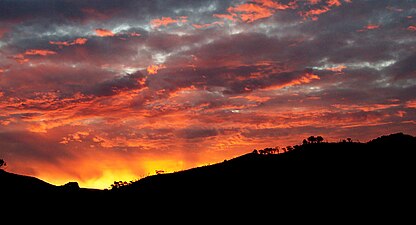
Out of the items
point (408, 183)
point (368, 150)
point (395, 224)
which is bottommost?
point (395, 224)

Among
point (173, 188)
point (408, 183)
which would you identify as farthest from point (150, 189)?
point (408, 183)

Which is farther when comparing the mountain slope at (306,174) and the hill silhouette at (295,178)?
the mountain slope at (306,174)

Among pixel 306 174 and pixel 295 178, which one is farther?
pixel 306 174

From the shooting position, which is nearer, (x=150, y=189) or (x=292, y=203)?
(x=292, y=203)

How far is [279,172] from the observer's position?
37.2 meters

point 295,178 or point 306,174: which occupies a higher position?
point 306,174

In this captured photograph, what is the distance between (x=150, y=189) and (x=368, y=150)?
2185 centimetres

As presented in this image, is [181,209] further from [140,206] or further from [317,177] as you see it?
[317,177]

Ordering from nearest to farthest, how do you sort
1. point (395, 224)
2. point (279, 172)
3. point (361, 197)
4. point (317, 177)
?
point (395, 224) < point (361, 197) < point (317, 177) < point (279, 172)

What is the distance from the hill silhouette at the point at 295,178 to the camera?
3173cm

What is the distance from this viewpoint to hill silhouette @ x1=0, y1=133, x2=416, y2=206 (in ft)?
104

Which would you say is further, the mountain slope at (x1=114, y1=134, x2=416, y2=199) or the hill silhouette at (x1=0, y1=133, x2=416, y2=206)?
the mountain slope at (x1=114, y1=134, x2=416, y2=199)

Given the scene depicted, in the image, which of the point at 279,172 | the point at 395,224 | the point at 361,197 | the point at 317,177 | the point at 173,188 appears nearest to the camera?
the point at 395,224

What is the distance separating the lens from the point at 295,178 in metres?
35.0
